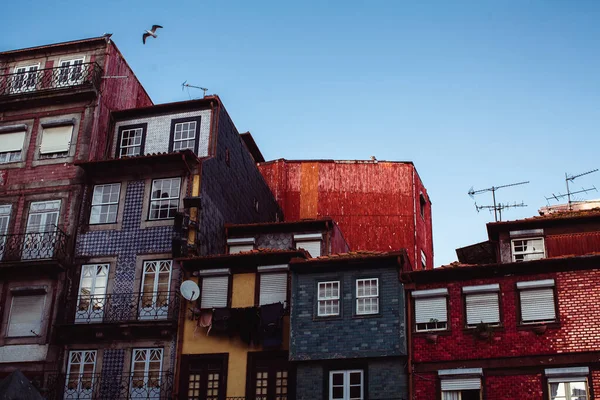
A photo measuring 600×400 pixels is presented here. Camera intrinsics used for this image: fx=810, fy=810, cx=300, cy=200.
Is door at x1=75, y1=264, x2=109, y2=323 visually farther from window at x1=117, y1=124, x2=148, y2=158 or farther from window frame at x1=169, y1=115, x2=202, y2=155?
window frame at x1=169, y1=115, x2=202, y2=155

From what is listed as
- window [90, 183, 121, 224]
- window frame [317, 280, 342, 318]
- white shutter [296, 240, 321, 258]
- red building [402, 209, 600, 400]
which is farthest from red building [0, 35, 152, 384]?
red building [402, 209, 600, 400]

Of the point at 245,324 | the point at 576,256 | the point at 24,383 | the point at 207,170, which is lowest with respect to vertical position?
the point at 24,383

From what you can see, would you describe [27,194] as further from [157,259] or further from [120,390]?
[120,390]

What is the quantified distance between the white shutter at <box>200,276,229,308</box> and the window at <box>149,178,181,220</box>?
12.0 ft

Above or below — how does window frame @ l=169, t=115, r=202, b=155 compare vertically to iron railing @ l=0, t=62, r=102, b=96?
below

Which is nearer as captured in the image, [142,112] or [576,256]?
[576,256]

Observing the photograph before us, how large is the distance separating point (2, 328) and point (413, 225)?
2443cm

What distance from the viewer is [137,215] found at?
3591 centimetres

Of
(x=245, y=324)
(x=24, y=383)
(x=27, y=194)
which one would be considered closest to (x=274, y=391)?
(x=245, y=324)

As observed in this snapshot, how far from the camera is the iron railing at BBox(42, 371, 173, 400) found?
32094mm

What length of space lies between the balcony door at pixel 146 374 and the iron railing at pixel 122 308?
1.44 metres

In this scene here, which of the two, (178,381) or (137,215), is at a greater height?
(137,215)

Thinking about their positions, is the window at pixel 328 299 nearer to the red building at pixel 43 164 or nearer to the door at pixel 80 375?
the door at pixel 80 375

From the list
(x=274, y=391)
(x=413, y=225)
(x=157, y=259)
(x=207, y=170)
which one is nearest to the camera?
(x=274, y=391)
